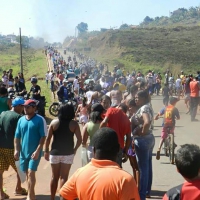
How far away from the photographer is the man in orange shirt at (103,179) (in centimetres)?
324

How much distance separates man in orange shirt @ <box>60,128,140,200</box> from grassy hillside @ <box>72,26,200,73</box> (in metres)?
51.6

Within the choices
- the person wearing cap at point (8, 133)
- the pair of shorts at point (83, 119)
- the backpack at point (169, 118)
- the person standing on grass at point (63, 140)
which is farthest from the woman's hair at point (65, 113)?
the pair of shorts at point (83, 119)

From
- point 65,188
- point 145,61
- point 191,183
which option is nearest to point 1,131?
point 65,188

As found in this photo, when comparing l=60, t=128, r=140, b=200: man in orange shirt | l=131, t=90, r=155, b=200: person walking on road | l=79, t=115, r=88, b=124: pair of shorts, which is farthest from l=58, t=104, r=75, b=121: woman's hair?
l=79, t=115, r=88, b=124: pair of shorts

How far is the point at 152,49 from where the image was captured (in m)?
76.1

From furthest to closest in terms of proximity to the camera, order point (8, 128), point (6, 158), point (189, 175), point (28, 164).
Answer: point (6, 158) < point (8, 128) < point (28, 164) < point (189, 175)

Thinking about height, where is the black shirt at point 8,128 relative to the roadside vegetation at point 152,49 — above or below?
below

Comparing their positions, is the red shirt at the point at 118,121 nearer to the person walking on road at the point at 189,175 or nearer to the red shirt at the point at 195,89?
the person walking on road at the point at 189,175

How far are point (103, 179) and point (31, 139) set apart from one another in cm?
356

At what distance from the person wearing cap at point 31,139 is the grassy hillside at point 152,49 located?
4861 cm

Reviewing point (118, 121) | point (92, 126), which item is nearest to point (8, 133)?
point (92, 126)

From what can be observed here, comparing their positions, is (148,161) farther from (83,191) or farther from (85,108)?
(85,108)

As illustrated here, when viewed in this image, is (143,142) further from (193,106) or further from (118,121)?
(193,106)

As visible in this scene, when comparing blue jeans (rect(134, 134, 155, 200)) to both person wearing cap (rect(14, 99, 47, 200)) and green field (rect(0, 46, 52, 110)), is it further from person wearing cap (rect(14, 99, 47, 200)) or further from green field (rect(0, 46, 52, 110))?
green field (rect(0, 46, 52, 110))
